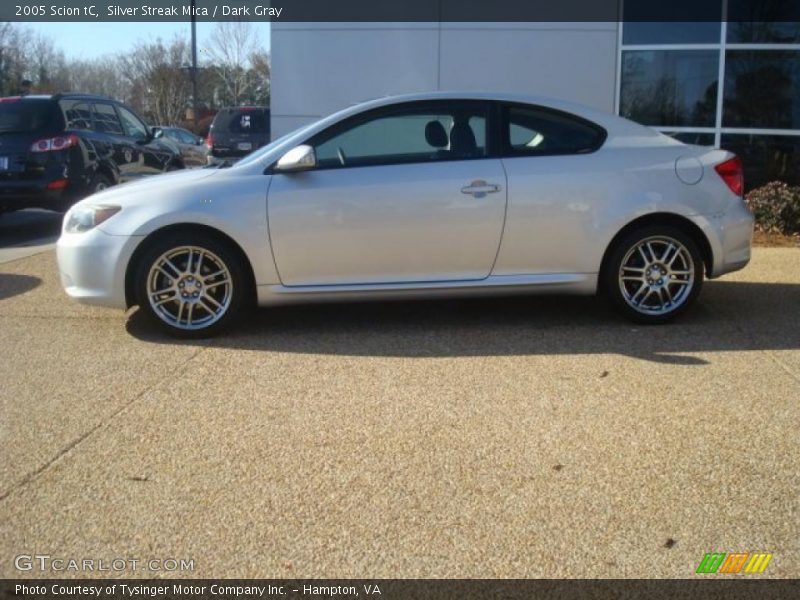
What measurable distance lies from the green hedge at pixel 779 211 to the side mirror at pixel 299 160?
20.9 ft

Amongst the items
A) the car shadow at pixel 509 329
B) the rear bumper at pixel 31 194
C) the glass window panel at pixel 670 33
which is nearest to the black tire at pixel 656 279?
the car shadow at pixel 509 329

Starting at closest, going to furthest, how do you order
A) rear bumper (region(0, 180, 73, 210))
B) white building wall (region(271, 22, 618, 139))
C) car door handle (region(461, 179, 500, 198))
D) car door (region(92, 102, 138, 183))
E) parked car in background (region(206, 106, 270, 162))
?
car door handle (region(461, 179, 500, 198)) < rear bumper (region(0, 180, 73, 210)) < car door (region(92, 102, 138, 183)) < white building wall (region(271, 22, 618, 139)) < parked car in background (region(206, 106, 270, 162))

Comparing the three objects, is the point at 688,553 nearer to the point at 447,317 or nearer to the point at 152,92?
the point at 447,317

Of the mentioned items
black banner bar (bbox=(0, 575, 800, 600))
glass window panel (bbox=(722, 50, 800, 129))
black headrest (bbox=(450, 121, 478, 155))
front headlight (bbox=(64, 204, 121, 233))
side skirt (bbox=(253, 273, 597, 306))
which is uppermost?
glass window panel (bbox=(722, 50, 800, 129))

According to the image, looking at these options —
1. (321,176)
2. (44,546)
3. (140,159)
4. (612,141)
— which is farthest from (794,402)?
(140,159)

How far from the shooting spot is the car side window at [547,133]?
600 centimetres

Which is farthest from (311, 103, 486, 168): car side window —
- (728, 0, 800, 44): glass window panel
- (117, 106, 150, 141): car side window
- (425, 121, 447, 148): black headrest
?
(728, 0, 800, 44): glass window panel

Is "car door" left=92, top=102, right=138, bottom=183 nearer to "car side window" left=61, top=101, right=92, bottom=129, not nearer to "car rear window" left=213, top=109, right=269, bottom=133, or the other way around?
"car side window" left=61, top=101, right=92, bottom=129

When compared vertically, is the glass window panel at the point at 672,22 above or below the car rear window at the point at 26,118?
above

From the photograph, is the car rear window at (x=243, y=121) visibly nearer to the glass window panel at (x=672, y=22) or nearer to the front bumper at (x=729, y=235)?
the glass window panel at (x=672, y=22)

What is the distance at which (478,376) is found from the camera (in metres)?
5.00

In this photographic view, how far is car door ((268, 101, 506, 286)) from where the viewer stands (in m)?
5.75

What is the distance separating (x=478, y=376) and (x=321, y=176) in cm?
174

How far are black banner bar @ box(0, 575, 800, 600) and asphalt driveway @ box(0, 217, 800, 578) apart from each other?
0.20 feet
